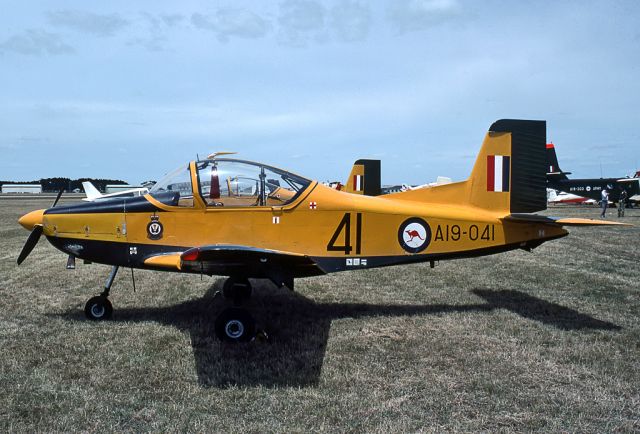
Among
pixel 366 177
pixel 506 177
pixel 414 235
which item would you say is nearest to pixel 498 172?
pixel 506 177

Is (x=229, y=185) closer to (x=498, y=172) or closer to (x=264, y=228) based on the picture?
(x=264, y=228)

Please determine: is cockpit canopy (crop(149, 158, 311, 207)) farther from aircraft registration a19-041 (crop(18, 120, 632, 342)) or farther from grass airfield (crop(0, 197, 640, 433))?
grass airfield (crop(0, 197, 640, 433))

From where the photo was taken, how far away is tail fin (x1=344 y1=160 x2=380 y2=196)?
52.7 feet

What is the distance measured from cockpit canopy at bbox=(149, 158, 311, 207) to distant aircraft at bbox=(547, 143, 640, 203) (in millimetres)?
34142

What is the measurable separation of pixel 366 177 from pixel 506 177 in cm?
978

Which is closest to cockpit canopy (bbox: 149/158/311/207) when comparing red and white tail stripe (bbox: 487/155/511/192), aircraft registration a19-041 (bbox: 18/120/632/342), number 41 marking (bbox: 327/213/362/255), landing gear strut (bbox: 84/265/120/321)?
aircraft registration a19-041 (bbox: 18/120/632/342)

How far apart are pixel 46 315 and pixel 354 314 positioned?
164 inches

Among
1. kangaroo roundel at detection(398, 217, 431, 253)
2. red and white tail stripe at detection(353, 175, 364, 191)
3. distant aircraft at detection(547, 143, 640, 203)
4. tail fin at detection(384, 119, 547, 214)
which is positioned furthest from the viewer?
distant aircraft at detection(547, 143, 640, 203)

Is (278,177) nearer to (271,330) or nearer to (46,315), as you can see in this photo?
(271,330)

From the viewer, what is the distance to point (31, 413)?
11.6ft

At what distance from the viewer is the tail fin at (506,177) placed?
6.39 metres

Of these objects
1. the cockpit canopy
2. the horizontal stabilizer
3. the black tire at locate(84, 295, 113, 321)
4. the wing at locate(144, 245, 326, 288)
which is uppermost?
the cockpit canopy

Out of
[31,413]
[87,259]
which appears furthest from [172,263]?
[31,413]

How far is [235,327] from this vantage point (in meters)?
5.10
